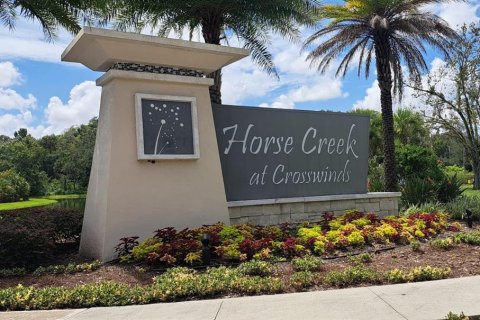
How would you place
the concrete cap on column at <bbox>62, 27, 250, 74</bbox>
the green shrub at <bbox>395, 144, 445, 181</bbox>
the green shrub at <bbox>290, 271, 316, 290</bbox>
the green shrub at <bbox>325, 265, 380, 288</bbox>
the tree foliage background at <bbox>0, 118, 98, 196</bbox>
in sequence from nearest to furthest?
the green shrub at <bbox>290, 271, 316, 290</bbox> → the green shrub at <bbox>325, 265, 380, 288</bbox> → the concrete cap on column at <bbox>62, 27, 250, 74</bbox> → the green shrub at <bbox>395, 144, 445, 181</bbox> → the tree foliage background at <bbox>0, 118, 98, 196</bbox>

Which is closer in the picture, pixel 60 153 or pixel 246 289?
pixel 246 289

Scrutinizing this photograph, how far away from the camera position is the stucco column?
26.3 feet

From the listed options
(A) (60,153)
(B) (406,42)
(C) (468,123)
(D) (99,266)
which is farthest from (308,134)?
(A) (60,153)

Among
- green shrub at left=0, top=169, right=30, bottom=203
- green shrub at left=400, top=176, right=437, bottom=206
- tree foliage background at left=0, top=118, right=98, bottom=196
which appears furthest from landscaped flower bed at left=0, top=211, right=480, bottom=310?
tree foliage background at left=0, top=118, right=98, bottom=196

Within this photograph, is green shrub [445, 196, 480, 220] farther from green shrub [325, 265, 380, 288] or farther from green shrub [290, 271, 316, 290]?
green shrub [290, 271, 316, 290]

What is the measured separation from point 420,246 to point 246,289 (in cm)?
409

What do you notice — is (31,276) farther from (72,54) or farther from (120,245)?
(72,54)

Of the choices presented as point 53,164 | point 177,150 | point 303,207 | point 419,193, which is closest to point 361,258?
point 303,207

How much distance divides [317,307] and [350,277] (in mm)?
1285

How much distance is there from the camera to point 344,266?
7109 millimetres

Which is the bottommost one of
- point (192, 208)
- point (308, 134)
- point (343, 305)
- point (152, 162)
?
point (343, 305)

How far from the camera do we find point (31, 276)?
6.95 m

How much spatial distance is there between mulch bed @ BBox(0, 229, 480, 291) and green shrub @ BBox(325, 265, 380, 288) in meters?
0.20

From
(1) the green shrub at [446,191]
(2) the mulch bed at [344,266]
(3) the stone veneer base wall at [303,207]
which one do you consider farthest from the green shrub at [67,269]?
(1) the green shrub at [446,191]
